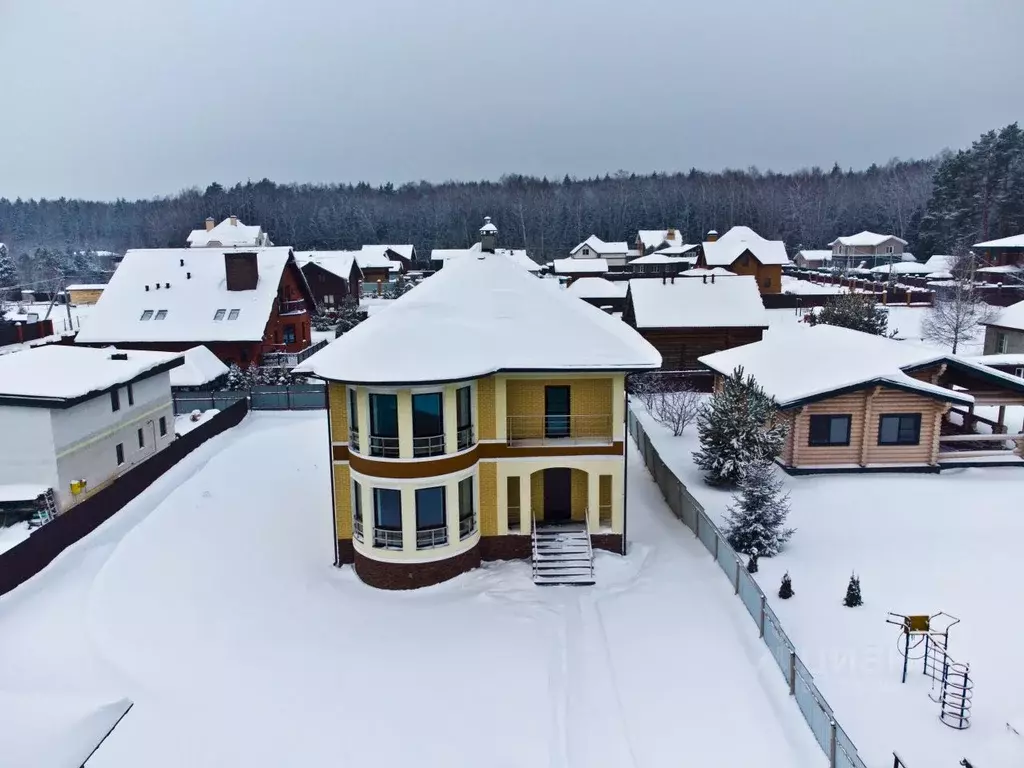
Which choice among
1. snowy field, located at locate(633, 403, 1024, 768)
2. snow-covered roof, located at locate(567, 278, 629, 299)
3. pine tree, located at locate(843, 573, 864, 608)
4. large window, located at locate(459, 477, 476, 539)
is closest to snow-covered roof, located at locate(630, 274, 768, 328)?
snowy field, located at locate(633, 403, 1024, 768)

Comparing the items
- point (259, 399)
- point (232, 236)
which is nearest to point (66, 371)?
point (259, 399)

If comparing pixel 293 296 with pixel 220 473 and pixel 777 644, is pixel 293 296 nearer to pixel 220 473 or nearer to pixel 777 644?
pixel 220 473

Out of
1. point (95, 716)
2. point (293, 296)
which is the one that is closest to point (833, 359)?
point (95, 716)

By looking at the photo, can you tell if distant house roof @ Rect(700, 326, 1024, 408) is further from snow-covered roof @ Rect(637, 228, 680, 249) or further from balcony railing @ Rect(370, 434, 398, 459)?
snow-covered roof @ Rect(637, 228, 680, 249)

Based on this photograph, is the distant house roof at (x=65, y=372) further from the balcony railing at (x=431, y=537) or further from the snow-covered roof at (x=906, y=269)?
the snow-covered roof at (x=906, y=269)

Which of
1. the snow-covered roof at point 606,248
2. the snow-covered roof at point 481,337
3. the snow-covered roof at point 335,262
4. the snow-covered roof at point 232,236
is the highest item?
the snow-covered roof at point 232,236

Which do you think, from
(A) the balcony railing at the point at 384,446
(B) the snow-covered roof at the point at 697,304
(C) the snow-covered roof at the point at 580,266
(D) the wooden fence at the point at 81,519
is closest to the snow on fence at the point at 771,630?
(A) the balcony railing at the point at 384,446
